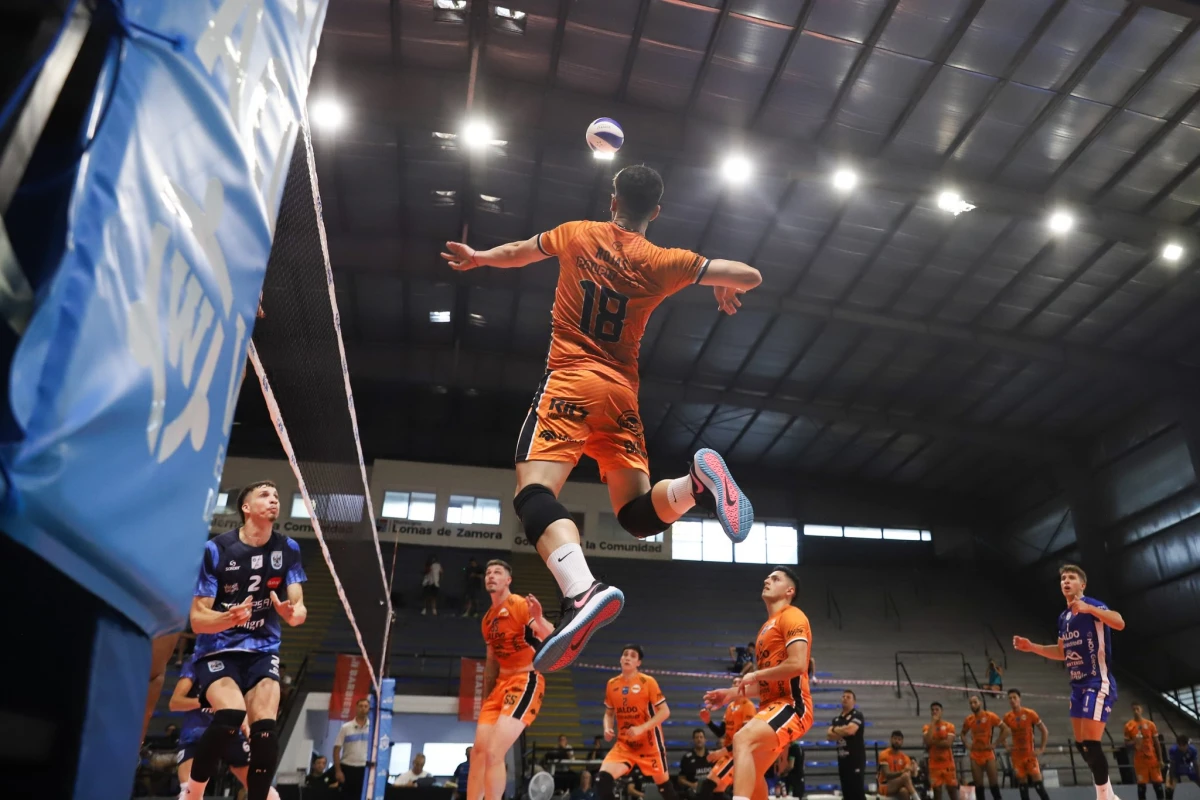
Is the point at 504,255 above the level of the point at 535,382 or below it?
below

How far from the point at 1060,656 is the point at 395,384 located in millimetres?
23542

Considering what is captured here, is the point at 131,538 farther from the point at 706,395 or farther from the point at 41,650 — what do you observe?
the point at 706,395

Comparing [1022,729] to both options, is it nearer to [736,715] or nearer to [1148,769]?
[1148,769]

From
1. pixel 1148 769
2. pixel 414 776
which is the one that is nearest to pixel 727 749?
pixel 414 776

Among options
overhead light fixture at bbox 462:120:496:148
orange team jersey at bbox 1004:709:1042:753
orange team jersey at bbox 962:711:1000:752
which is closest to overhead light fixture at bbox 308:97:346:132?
overhead light fixture at bbox 462:120:496:148

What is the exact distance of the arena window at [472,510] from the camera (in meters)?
30.2

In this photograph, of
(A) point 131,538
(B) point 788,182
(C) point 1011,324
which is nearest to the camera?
(A) point 131,538

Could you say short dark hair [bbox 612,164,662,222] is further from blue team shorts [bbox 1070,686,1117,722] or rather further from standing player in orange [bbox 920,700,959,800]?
standing player in orange [bbox 920,700,959,800]

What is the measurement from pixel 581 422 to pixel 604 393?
178mm

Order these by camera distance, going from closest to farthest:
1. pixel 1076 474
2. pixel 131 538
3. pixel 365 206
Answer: pixel 131 538 < pixel 365 206 < pixel 1076 474

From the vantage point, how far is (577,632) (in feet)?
11.3

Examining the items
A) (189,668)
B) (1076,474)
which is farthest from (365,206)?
(1076,474)

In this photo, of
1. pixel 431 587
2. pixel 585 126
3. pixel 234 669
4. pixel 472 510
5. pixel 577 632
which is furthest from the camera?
pixel 472 510

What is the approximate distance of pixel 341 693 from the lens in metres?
18.5
